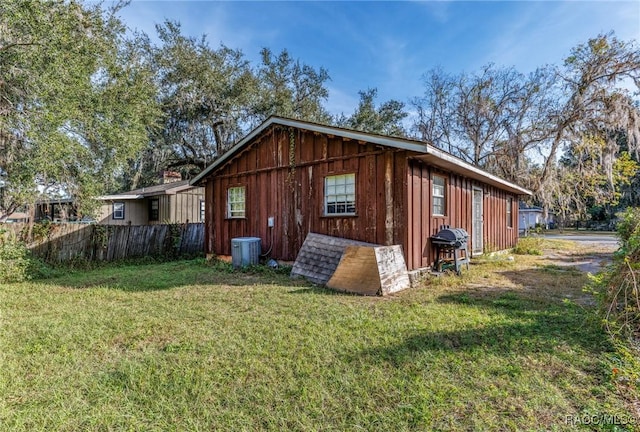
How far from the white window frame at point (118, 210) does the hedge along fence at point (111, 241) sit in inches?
249

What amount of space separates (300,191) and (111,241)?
617cm

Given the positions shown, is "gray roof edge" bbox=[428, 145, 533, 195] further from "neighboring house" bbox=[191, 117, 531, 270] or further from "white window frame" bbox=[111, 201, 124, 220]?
"white window frame" bbox=[111, 201, 124, 220]

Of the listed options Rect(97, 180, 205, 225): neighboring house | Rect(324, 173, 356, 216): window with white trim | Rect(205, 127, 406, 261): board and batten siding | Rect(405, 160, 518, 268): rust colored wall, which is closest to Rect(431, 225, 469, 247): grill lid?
Rect(405, 160, 518, 268): rust colored wall

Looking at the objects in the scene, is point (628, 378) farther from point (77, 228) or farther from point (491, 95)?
point (491, 95)

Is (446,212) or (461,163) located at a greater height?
(461,163)

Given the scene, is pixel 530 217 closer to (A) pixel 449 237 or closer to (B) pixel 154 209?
(A) pixel 449 237

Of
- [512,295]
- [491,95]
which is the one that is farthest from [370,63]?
[512,295]

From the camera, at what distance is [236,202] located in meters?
9.76

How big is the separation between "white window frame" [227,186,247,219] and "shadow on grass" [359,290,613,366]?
22.2 ft

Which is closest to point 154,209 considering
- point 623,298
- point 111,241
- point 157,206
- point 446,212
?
point 157,206

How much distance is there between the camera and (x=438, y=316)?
4.23m

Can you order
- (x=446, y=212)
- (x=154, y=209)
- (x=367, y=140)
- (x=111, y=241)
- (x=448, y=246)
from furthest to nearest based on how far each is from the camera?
(x=154, y=209)
(x=111, y=241)
(x=446, y=212)
(x=448, y=246)
(x=367, y=140)

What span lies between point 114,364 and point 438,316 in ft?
12.2

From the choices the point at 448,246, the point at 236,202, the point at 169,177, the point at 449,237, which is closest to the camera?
the point at 449,237
